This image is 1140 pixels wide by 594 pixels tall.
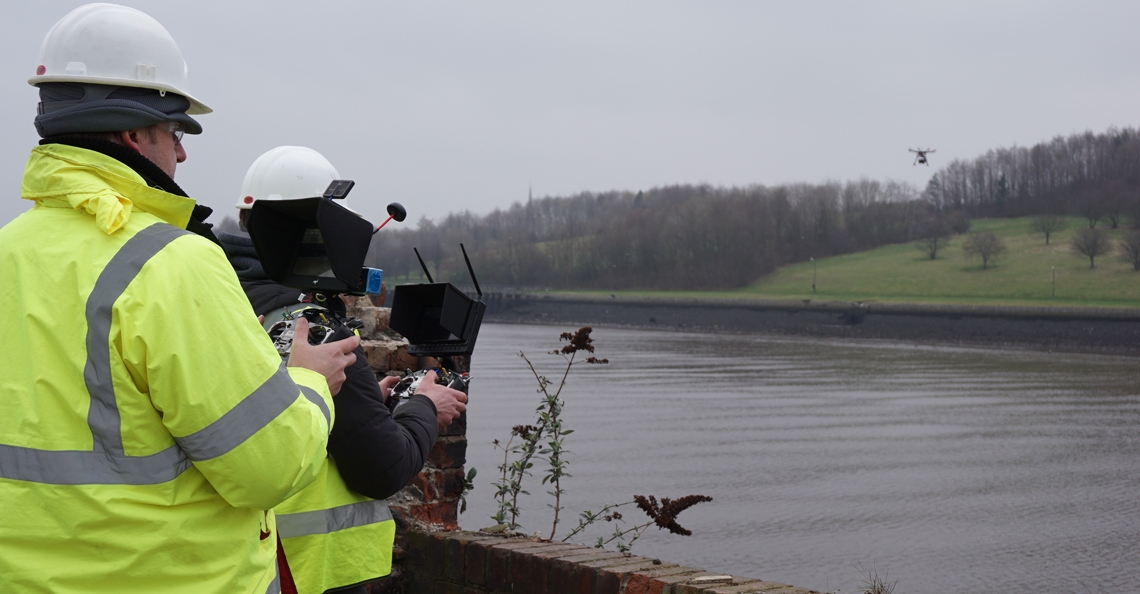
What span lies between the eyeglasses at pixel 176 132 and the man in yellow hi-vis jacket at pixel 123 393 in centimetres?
13

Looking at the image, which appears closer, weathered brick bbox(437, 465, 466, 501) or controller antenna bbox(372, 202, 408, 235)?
controller antenna bbox(372, 202, 408, 235)

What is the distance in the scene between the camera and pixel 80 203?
165cm

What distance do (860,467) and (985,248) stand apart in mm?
65405

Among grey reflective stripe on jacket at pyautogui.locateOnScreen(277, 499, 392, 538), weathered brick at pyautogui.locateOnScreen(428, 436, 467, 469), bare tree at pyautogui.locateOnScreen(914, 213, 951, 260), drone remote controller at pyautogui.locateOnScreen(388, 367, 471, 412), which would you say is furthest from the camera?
bare tree at pyautogui.locateOnScreen(914, 213, 951, 260)

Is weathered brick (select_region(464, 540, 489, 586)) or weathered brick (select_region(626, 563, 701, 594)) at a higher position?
weathered brick (select_region(626, 563, 701, 594))

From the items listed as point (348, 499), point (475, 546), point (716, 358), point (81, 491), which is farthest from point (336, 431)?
point (716, 358)

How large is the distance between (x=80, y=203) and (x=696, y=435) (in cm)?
2155

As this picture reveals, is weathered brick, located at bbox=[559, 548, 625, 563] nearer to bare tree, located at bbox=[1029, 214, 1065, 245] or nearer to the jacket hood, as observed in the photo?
the jacket hood

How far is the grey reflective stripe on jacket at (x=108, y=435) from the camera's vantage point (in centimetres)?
159

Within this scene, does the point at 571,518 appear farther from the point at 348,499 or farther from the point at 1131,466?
the point at 1131,466

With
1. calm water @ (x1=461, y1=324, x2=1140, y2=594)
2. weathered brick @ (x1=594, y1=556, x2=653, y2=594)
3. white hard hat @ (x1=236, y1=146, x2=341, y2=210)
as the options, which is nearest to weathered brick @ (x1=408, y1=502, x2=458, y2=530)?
weathered brick @ (x1=594, y1=556, x2=653, y2=594)

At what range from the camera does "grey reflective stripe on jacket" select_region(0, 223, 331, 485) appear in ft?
5.21

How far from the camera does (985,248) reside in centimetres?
7869

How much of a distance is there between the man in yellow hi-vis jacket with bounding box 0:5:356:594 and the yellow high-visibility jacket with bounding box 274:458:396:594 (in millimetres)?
685
